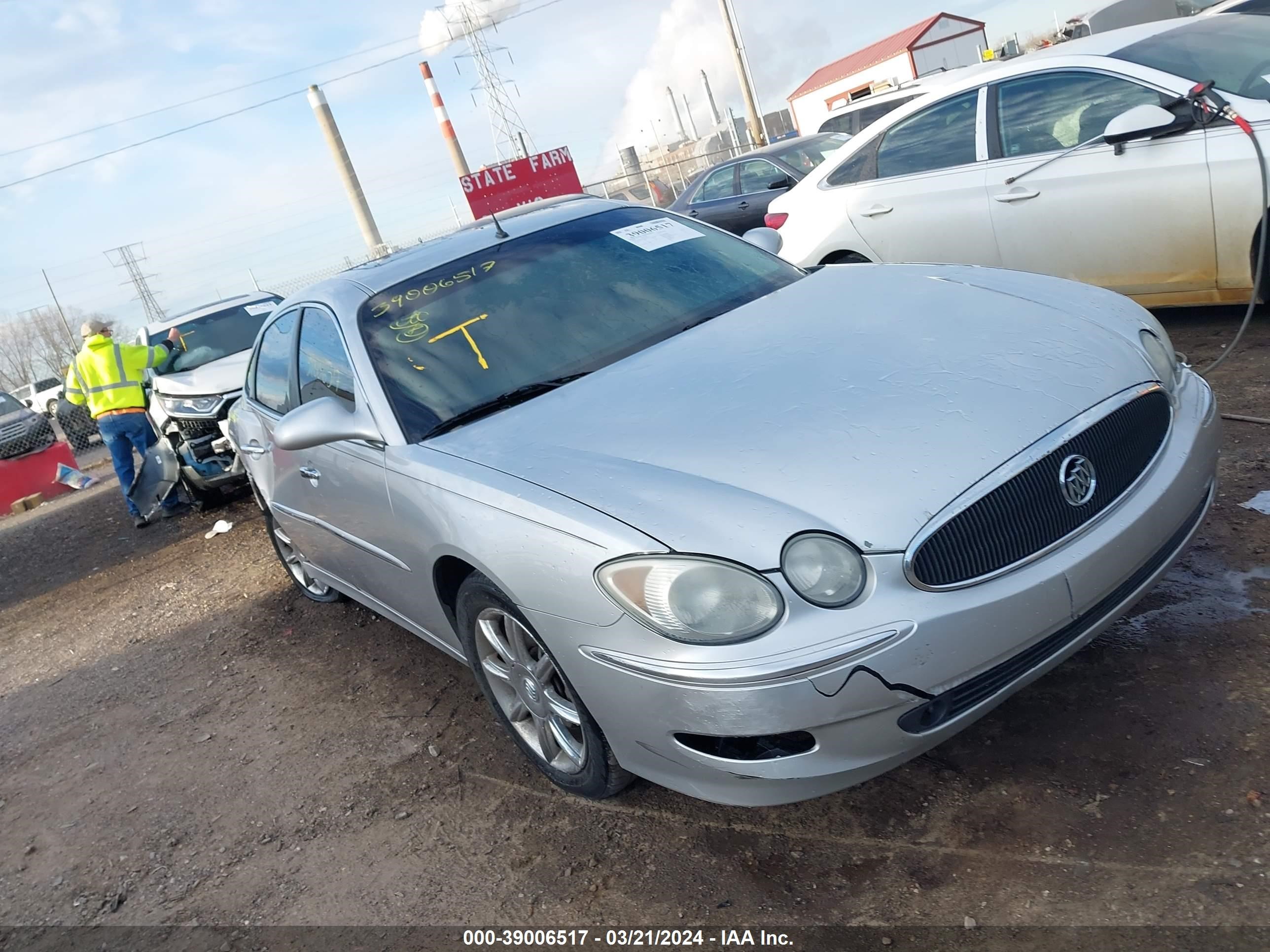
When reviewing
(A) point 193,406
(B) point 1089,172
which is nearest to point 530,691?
(B) point 1089,172

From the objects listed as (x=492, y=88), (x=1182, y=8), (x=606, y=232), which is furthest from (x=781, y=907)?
(x=492, y=88)

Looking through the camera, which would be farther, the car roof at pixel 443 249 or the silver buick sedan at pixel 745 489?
the car roof at pixel 443 249

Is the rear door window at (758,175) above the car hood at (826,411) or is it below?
above

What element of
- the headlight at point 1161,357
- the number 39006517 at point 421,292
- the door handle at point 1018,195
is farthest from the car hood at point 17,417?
the headlight at point 1161,357

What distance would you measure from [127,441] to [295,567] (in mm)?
4434

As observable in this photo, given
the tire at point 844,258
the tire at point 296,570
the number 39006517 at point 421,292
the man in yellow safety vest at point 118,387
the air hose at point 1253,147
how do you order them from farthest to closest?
the man in yellow safety vest at point 118,387 < the tire at point 844,258 < the tire at point 296,570 < the air hose at point 1253,147 < the number 39006517 at point 421,292

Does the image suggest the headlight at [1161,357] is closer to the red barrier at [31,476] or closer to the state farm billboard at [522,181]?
the red barrier at [31,476]

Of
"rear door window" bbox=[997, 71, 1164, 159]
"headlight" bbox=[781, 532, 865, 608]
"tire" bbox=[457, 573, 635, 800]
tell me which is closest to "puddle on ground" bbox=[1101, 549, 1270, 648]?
"headlight" bbox=[781, 532, 865, 608]

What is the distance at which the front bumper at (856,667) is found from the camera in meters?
2.19

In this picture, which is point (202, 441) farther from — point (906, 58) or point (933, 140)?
point (906, 58)

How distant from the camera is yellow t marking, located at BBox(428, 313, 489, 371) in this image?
343 cm

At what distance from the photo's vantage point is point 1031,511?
7.75 ft

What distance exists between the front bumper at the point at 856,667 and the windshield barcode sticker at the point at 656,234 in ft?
6.15

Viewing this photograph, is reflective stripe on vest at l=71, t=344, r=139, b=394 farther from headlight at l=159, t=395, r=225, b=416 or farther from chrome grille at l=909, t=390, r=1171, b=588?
chrome grille at l=909, t=390, r=1171, b=588
